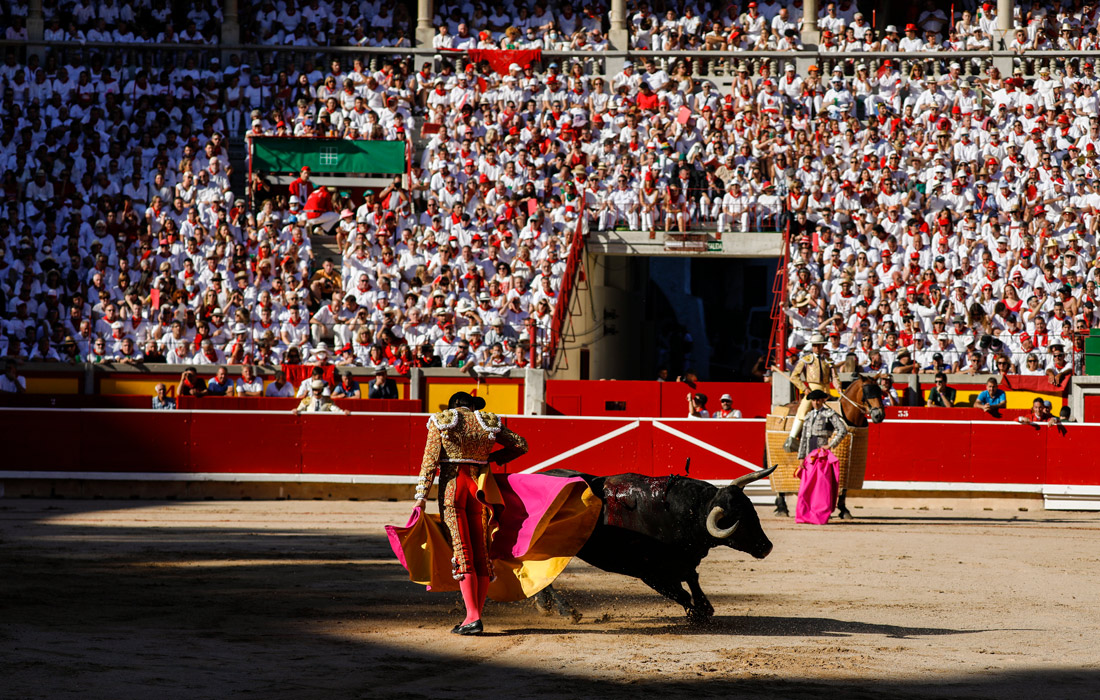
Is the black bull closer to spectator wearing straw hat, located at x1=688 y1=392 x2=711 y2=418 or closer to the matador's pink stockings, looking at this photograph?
the matador's pink stockings

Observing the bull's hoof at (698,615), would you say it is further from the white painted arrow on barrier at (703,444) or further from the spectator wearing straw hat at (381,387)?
the spectator wearing straw hat at (381,387)

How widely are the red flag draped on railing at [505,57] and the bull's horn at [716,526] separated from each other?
1774 centimetres

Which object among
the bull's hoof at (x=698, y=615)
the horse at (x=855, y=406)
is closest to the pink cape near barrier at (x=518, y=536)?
the bull's hoof at (x=698, y=615)

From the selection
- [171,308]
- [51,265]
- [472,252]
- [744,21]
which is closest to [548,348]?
[472,252]

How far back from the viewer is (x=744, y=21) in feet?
82.8

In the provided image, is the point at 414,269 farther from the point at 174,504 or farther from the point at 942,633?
the point at 942,633

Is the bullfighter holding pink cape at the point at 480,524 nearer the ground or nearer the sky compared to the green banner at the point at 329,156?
nearer the ground

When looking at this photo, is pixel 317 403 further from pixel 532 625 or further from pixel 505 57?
pixel 505 57

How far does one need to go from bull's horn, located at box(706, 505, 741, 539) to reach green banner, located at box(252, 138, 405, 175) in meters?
16.2

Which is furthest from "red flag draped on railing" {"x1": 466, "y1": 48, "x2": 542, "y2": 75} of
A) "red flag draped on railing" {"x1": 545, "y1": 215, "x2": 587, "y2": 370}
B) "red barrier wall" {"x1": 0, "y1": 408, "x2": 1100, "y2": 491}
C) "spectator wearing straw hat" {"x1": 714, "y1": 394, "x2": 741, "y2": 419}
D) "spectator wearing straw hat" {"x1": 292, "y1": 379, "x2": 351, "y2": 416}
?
"red barrier wall" {"x1": 0, "y1": 408, "x2": 1100, "y2": 491}

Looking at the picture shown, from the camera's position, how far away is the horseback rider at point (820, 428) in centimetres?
1308

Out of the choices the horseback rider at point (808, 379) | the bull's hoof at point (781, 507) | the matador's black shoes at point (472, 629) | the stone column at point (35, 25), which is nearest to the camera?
the matador's black shoes at point (472, 629)

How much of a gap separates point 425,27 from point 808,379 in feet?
45.8

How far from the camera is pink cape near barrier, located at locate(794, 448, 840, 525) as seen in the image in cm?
1302
